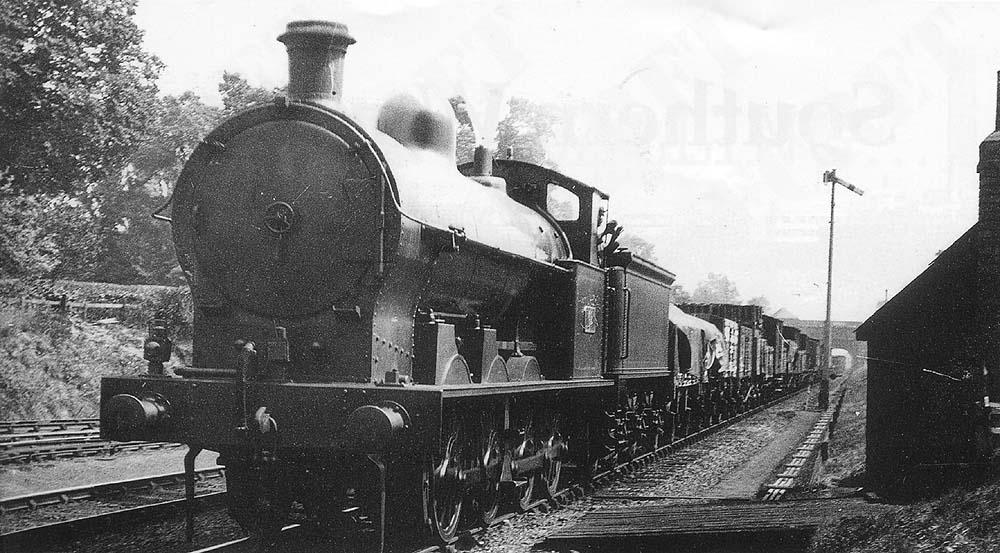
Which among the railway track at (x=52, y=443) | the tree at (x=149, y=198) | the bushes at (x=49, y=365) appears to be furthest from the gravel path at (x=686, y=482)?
the tree at (x=149, y=198)

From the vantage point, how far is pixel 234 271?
22.9 ft

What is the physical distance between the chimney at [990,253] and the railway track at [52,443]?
10467mm

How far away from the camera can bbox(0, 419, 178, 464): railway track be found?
1258 cm

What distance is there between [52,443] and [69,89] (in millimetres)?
5130

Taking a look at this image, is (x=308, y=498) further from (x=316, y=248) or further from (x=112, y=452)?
(x=112, y=452)

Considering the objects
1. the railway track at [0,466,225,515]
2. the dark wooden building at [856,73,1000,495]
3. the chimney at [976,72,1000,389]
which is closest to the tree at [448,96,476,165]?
the dark wooden building at [856,73,1000,495]

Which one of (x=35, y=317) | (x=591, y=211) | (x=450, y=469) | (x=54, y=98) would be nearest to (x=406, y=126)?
(x=450, y=469)

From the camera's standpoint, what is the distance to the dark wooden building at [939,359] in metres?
9.59

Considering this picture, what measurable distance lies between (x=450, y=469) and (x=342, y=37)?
339 cm

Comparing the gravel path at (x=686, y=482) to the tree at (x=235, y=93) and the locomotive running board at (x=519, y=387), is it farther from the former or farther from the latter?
the tree at (x=235, y=93)

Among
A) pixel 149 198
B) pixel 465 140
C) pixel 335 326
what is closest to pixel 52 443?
pixel 335 326

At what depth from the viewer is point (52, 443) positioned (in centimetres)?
1391

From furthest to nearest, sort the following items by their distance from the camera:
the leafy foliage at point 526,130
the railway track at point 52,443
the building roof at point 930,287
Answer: the leafy foliage at point 526,130 → the railway track at point 52,443 → the building roof at point 930,287

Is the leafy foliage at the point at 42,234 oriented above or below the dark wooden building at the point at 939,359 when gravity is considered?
above
